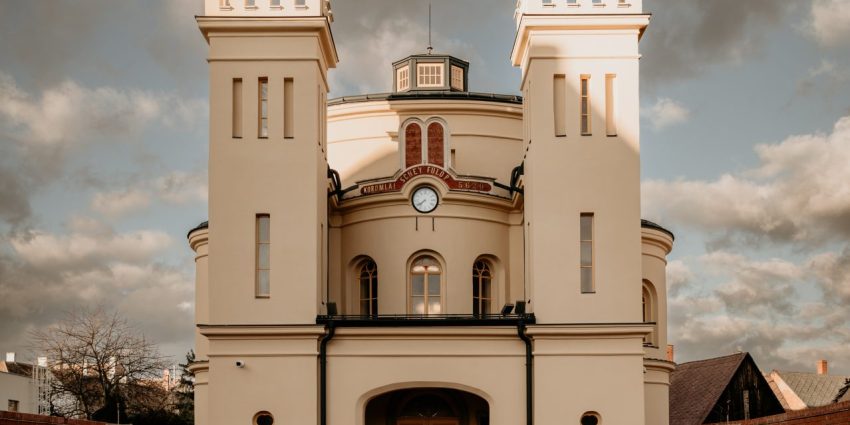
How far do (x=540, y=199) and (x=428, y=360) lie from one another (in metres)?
5.12

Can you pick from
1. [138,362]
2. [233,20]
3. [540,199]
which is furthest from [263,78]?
[138,362]

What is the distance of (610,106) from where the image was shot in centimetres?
3078

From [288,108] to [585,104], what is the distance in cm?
795

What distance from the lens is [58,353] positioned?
6147 cm

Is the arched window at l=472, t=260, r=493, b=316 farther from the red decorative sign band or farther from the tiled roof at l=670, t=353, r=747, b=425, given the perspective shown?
the tiled roof at l=670, t=353, r=747, b=425

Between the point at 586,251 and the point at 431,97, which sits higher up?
the point at 431,97

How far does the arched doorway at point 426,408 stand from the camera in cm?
3309

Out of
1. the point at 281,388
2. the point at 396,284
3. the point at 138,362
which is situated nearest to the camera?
the point at 281,388

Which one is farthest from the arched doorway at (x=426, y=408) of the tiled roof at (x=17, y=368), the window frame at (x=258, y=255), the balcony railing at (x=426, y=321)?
the tiled roof at (x=17, y=368)

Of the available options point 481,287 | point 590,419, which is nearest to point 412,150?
point 481,287

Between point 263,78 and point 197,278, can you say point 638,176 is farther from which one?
point 197,278

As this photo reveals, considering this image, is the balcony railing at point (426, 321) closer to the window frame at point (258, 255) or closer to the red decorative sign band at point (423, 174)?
the window frame at point (258, 255)

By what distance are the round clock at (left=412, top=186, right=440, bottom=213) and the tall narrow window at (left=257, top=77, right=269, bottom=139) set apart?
5.13 m

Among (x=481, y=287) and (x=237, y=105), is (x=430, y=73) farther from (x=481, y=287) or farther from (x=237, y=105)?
(x=237, y=105)
